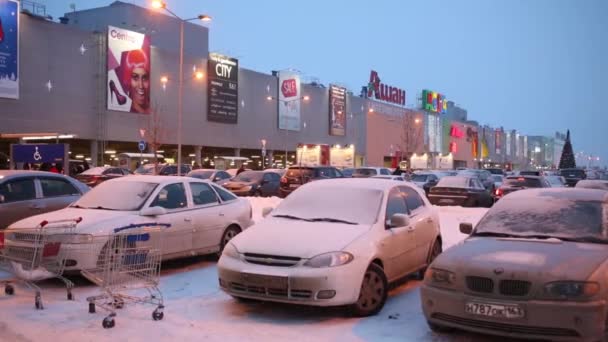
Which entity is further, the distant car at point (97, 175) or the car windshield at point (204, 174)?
the car windshield at point (204, 174)

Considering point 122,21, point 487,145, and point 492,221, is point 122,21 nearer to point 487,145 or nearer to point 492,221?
point 492,221

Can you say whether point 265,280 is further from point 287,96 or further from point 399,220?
point 287,96

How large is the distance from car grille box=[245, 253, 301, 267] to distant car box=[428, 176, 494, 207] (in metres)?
16.3

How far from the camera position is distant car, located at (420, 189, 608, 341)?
5496 millimetres

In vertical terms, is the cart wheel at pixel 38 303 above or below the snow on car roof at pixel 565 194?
below

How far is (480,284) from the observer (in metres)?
5.91

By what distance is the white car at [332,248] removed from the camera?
272 inches

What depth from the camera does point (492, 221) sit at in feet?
24.4

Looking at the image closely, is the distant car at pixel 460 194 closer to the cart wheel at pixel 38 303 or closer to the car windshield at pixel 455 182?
the car windshield at pixel 455 182

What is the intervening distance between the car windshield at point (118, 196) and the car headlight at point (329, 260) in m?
3.63

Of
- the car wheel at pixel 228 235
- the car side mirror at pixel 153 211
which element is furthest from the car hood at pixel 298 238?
the car wheel at pixel 228 235

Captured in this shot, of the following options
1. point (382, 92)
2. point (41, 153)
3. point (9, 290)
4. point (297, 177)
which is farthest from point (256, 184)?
point (382, 92)

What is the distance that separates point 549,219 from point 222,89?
169ft

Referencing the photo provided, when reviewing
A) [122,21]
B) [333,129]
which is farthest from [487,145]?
[122,21]
